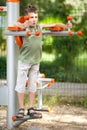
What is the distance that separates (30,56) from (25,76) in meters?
0.26

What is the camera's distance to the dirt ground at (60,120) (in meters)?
6.59

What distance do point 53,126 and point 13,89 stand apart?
2.68ft

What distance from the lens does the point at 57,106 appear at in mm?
8117

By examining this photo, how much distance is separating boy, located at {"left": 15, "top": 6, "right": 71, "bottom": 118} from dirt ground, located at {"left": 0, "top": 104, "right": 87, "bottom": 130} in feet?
1.75

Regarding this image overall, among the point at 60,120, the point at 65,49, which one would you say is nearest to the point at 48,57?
the point at 65,49

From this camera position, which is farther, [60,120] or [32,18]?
[60,120]

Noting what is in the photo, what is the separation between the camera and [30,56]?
5.75 metres

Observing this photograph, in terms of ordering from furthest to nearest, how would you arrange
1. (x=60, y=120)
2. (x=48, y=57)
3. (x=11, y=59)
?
(x=48, y=57) → (x=60, y=120) → (x=11, y=59)

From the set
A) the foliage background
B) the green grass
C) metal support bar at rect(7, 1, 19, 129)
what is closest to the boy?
metal support bar at rect(7, 1, 19, 129)

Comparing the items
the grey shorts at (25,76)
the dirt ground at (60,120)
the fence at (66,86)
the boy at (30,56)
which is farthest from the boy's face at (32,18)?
the fence at (66,86)

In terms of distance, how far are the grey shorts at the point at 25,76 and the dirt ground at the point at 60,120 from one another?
57 centimetres

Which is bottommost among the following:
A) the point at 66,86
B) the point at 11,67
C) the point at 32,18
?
the point at 66,86

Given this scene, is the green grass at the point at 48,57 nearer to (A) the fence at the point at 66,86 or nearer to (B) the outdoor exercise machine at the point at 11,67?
A: (A) the fence at the point at 66,86

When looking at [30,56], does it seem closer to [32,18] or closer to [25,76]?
[25,76]
